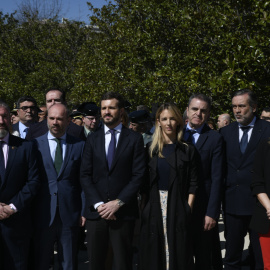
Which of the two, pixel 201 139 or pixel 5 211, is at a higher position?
pixel 201 139

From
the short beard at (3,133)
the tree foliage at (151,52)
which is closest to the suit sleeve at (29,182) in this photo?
the short beard at (3,133)

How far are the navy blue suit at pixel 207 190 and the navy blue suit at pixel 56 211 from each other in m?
1.31

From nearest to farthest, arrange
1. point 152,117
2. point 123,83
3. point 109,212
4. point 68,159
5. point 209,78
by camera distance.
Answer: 1. point 109,212
2. point 68,159
3. point 152,117
4. point 209,78
5. point 123,83

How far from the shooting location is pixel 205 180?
16.8 feet

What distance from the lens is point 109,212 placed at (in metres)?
4.55

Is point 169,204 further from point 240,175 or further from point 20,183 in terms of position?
point 20,183

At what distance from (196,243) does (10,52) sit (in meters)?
26.6

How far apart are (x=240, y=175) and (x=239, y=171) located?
46 mm

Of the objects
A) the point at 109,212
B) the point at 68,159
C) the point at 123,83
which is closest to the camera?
the point at 109,212

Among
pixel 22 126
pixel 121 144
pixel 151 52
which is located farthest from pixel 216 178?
pixel 151 52

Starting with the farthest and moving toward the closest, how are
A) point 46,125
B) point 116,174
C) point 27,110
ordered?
point 27,110
point 46,125
point 116,174

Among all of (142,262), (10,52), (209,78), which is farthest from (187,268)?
(10,52)

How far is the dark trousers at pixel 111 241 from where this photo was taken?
463 cm

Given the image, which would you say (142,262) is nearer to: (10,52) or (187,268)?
(187,268)
